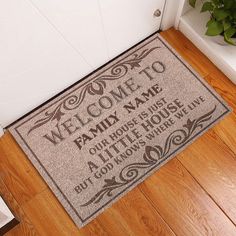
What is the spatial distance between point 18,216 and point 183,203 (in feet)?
1.94

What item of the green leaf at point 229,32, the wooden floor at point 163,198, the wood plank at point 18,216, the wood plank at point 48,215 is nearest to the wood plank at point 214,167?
the wooden floor at point 163,198

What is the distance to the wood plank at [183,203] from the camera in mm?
1172

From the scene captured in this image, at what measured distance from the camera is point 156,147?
1271 mm

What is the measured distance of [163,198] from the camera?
1213 mm

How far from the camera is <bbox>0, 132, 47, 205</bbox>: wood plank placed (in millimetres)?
1232

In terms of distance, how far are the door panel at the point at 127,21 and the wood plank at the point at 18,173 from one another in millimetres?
537

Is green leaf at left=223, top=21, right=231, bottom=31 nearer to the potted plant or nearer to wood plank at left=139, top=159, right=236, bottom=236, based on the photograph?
the potted plant

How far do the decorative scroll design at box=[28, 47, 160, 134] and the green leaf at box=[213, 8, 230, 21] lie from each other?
0.30 m

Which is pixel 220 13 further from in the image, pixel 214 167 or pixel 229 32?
pixel 214 167

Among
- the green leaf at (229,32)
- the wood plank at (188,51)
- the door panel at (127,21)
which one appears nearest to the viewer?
the door panel at (127,21)

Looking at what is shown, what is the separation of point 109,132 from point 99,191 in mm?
227

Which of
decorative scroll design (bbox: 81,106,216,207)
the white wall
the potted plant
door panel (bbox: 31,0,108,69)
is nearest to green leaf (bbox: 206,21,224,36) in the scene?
the potted plant

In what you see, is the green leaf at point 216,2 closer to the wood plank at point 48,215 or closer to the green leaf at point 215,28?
the green leaf at point 215,28

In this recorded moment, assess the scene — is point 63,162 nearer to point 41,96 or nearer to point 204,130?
point 41,96
